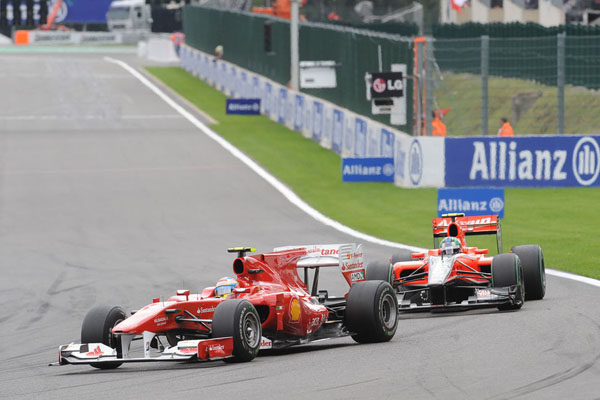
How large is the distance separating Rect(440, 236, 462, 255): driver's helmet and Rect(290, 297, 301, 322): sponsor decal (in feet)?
10.9

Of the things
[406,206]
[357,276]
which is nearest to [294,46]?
[406,206]

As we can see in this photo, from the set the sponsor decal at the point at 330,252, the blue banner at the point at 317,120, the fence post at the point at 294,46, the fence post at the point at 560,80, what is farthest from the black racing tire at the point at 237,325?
the fence post at the point at 294,46

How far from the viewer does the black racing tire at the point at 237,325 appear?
1051 cm

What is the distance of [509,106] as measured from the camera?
2898cm

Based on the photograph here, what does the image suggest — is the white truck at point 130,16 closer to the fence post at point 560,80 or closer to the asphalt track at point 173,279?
the asphalt track at point 173,279

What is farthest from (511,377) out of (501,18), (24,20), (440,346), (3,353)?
(24,20)

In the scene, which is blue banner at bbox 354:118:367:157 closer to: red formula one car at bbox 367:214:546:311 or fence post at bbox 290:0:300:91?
fence post at bbox 290:0:300:91

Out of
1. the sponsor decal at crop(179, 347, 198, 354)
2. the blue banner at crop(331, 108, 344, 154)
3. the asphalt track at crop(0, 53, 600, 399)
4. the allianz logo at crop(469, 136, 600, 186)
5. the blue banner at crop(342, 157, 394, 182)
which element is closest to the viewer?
the asphalt track at crop(0, 53, 600, 399)

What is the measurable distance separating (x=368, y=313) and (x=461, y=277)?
256 cm

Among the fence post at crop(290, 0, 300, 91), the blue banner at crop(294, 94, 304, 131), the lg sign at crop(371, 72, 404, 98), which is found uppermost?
the fence post at crop(290, 0, 300, 91)

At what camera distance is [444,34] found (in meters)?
61.2

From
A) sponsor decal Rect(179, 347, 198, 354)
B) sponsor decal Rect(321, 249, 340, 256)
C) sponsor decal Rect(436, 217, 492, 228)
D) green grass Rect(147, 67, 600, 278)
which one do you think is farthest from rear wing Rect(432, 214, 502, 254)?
sponsor decal Rect(179, 347, 198, 354)

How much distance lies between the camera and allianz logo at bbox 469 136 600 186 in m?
27.3

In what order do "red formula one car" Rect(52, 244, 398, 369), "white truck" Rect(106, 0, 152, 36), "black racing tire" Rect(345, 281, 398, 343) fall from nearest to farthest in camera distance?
1. "red formula one car" Rect(52, 244, 398, 369)
2. "black racing tire" Rect(345, 281, 398, 343)
3. "white truck" Rect(106, 0, 152, 36)
